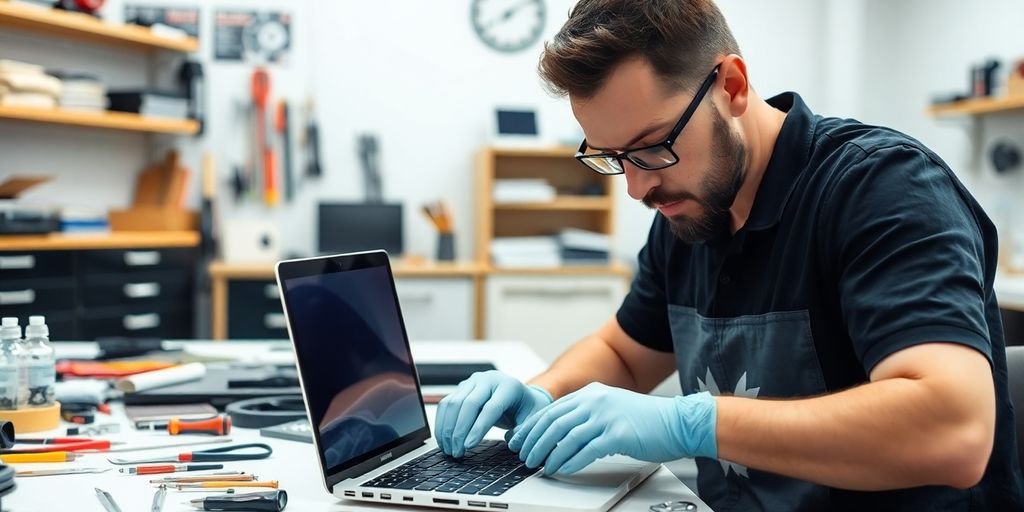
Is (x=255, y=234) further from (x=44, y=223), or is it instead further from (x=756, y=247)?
(x=756, y=247)

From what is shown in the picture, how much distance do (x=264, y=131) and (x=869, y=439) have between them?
357cm

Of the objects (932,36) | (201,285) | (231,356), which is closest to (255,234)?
(201,285)

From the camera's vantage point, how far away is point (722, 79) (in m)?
1.22

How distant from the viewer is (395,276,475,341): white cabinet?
3.79m

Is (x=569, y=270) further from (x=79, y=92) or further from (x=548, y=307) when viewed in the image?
(x=79, y=92)

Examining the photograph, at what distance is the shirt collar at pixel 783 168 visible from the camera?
1252 mm

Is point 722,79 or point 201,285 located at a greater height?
point 722,79

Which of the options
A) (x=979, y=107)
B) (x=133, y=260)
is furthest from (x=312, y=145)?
(x=979, y=107)

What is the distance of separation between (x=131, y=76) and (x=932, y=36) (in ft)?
11.3

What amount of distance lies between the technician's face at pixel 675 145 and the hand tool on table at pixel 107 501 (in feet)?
2.30

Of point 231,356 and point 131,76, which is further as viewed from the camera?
point 131,76

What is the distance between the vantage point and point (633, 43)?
3.82 ft

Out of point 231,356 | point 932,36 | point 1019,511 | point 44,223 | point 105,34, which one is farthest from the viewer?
point 932,36

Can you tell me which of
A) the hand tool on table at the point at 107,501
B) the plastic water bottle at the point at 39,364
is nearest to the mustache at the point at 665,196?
the hand tool on table at the point at 107,501
